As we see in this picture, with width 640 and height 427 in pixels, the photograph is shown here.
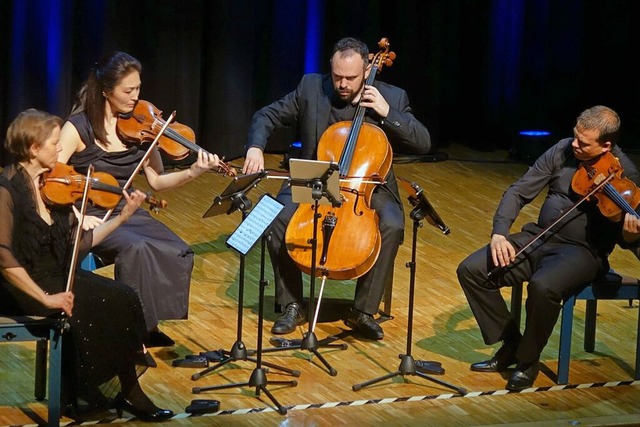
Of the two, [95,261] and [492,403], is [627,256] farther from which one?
[95,261]

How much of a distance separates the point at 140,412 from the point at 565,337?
71.1 inches

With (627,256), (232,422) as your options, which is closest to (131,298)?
(232,422)

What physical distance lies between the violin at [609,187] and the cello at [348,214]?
90 centimetres

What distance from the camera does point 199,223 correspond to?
6.95m

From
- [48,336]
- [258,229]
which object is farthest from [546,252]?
[48,336]

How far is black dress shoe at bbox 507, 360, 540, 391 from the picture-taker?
481 centimetres

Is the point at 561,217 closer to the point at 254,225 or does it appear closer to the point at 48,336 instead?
the point at 254,225

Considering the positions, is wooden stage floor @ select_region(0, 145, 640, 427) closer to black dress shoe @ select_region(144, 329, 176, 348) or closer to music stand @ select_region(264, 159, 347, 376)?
black dress shoe @ select_region(144, 329, 176, 348)

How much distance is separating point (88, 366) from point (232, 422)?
22.5 inches

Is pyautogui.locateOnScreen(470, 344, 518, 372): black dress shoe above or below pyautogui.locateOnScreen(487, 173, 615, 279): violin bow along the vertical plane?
below

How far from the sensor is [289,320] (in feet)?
17.7

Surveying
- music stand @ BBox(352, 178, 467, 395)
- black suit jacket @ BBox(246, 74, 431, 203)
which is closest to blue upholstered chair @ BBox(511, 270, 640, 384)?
music stand @ BBox(352, 178, 467, 395)

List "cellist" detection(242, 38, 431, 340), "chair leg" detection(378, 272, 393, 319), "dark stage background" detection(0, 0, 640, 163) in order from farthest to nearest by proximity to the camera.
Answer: "dark stage background" detection(0, 0, 640, 163)
"chair leg" detection(378, 272, 393, 319)
"cellist" detection(242, 38, 431, 340)

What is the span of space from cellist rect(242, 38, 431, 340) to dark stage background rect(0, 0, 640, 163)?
2299 millimetres
